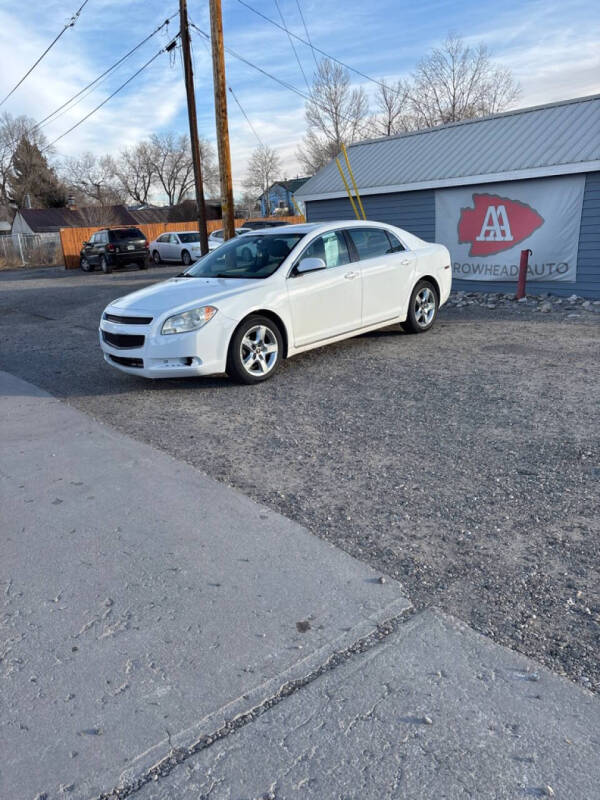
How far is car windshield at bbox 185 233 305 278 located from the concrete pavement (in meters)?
4.22

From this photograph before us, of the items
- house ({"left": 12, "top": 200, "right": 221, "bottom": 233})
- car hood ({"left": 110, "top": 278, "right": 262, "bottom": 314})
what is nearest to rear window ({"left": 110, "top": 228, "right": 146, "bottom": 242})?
car hood ({"left": 110, "top": 278, "right": 262, "bottom": 314})

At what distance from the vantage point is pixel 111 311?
23.5 ft

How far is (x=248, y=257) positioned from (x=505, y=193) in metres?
7.53

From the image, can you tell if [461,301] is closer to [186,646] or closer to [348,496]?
[348,496]

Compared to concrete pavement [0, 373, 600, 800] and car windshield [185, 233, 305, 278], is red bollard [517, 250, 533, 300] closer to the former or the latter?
car windshield [185, 233, 305, 278]

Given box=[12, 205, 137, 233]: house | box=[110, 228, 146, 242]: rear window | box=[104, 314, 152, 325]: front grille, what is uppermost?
box=[12, 205, 137, 233]: house

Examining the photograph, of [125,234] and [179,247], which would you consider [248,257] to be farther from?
[125,234]

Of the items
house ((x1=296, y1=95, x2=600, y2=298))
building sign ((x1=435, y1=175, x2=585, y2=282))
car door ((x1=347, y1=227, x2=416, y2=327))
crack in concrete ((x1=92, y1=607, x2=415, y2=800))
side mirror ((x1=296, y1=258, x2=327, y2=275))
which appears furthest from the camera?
building sign ((x1=435, y1=175, x2=585, y2=282))

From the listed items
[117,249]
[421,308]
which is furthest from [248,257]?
[117,249]

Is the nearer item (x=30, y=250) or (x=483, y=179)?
(x=483, y=179)

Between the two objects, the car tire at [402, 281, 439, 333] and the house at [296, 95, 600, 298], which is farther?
the house at [296, 95, 600, 298]

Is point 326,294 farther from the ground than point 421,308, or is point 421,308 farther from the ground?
point 326,294

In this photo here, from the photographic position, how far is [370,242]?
326 inches

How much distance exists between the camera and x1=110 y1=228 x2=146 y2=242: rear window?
27311 millimetres
